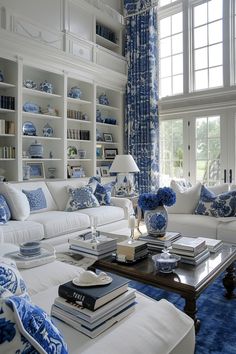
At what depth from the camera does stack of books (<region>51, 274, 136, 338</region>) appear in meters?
1.12

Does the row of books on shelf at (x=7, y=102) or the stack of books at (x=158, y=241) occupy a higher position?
the row of books on shelf at (x=7, y=102)

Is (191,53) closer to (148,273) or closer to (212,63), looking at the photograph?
(212,63)

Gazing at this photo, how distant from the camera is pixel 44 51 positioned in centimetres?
449

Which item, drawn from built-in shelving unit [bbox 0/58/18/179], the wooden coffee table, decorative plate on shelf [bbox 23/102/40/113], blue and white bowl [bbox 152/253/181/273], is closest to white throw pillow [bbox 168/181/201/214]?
the wooden coffee table

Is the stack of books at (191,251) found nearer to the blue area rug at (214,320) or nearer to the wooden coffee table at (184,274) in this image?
the wooden coffee table at (184,274)

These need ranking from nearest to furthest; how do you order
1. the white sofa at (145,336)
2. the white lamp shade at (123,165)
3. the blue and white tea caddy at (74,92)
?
the white sofa at (145,336)
the white lamp shade at (123,165)
the blue and white tea caddy at (74,92)

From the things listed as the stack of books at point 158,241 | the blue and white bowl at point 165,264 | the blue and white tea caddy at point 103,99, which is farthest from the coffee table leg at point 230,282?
the blue and white tea caddy at point 103,99

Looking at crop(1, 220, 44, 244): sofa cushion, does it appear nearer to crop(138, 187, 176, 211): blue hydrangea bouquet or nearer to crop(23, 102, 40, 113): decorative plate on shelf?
crop(138, 187, 176, 211): blue hydrangea bouquet

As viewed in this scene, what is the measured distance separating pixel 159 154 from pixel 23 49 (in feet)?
10.1

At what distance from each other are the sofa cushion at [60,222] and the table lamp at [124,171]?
3.93 ft

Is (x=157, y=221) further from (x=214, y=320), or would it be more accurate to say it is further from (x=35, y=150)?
(x=35, y=150)

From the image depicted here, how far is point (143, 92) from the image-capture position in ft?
19.2

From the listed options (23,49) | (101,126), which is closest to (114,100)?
(101,126)

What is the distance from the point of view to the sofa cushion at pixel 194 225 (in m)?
3.27
